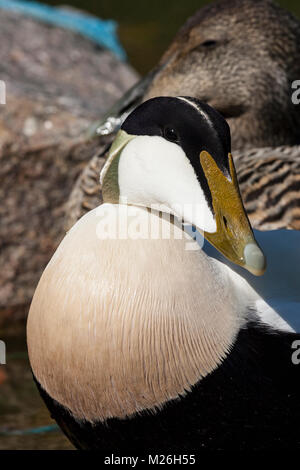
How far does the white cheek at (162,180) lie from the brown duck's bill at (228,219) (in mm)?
29

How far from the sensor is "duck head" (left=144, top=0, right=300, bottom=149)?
4.73 metres

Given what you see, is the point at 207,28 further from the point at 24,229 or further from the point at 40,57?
the point at 40,57

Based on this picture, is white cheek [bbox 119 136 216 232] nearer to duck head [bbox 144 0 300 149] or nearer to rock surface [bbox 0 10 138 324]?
duck head [bbox 144 0 300 149]

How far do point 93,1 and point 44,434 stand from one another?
7.77m

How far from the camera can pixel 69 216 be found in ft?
14.8

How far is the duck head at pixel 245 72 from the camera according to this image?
4734mm

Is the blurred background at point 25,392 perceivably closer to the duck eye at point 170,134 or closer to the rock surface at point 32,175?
the rock surface at point 32,175

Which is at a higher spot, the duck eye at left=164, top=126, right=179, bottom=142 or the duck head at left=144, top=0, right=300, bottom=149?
the duck eye at left=164, top=126, right=179, bottom=142

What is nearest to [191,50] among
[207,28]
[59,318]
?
[207,28]
